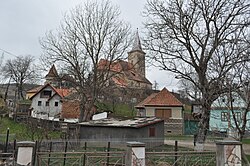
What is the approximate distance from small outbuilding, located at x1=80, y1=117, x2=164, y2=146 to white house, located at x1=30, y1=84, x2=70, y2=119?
1846 cm

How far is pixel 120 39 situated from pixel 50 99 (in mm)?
19720

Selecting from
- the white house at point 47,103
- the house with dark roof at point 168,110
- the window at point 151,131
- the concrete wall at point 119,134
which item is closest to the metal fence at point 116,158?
the concrete wall at point 119,134

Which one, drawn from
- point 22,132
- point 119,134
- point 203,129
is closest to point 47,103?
point 22,132

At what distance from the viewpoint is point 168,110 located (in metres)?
30.9

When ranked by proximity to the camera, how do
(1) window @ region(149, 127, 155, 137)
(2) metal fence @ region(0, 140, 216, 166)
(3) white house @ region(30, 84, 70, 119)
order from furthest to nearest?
(3) white house @ region(30, 84, 70, 119) → (1) window @ region(149, 127, 155, 137) → (2) metal fence @ region(0, 140, 216, 166)

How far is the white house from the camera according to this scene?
38703mm

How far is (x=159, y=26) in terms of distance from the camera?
696 inches

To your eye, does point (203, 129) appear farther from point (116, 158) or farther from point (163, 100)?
point (163, 100)

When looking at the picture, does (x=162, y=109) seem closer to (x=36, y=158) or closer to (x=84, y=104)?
(x=84, y=104)

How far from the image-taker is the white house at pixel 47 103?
38703 mm

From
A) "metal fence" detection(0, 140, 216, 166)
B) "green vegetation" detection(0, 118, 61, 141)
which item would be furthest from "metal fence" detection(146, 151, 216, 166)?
"green vegetation" detection(0, 118, 61, 141)

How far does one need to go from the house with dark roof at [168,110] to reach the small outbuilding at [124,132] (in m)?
9.58

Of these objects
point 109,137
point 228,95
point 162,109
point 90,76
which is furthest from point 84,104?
point 228,95

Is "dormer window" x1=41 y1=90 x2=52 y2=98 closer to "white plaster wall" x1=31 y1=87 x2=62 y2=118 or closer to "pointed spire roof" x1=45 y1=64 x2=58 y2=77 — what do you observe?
"white plaster wall" x1=31 y1=87 x2=62 y2=118
